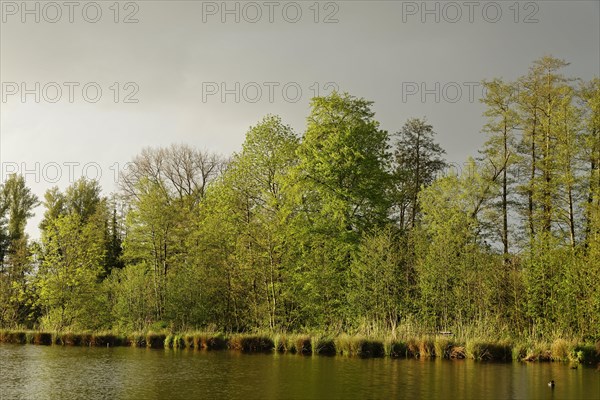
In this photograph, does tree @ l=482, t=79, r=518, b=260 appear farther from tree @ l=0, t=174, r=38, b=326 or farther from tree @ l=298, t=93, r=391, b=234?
tree @ l=0, t=174, r=38, b=326

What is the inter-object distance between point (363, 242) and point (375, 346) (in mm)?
8256

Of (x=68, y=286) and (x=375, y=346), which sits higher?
(x=68, y=286)

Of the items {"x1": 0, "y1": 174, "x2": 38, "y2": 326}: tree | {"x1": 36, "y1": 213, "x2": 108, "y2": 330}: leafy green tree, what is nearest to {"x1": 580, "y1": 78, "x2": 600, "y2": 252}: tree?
{"x1": 36, "y1": 213, "x2": 108, "y2": 330}: leafy green tree

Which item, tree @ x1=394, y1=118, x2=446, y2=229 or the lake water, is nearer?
the lake water

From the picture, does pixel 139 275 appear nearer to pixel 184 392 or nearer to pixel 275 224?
pixel 275 224

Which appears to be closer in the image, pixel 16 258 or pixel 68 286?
pixel 68 286

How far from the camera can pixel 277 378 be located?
19.2m

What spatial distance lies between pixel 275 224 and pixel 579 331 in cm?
1622

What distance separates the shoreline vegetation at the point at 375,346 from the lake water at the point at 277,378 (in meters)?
1.23

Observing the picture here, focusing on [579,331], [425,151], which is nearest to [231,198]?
[425,151]

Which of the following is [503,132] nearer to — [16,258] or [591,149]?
[591,149]

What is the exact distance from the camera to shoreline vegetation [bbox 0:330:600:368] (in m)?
24.2

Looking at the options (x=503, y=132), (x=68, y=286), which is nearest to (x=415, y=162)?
(x=503, y=132)

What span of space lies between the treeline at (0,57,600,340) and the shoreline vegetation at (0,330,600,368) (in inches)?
58.0
